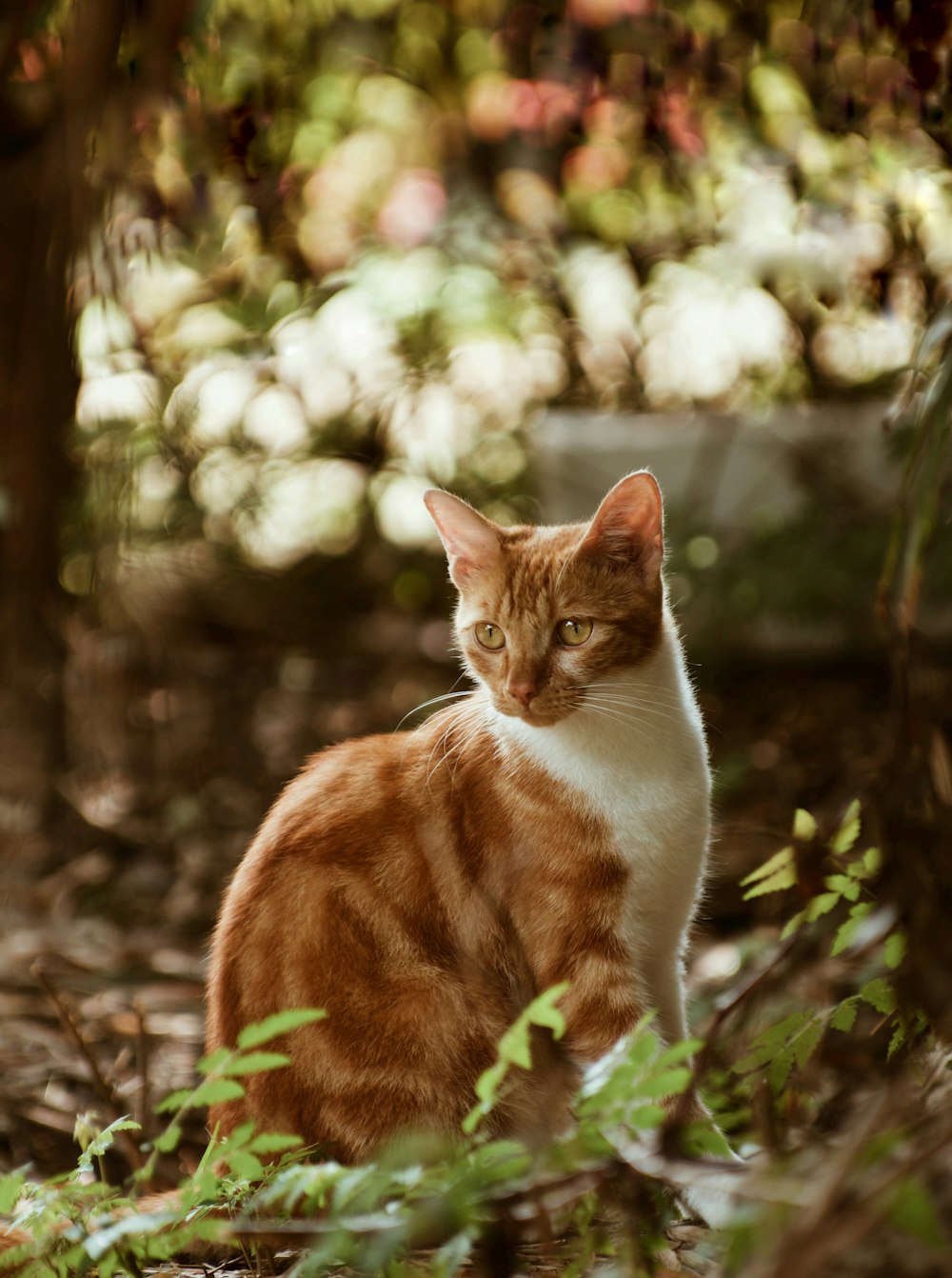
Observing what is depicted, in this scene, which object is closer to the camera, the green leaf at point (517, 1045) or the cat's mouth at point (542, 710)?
the green leaf at point (517, 1045)

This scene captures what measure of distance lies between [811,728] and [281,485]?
104 inches

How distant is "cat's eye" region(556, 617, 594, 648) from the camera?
2254 mm

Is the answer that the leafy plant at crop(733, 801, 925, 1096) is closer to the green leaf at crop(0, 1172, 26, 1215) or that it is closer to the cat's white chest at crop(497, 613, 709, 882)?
the cat's white chest at crop(497, 613, 709, 882)

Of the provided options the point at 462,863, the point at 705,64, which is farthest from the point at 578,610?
the point at 705,64

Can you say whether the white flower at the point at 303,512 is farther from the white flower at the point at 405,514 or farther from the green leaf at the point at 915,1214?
the green leaf at the point at 915,1214

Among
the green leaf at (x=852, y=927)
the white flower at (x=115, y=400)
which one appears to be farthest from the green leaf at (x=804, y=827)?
the white flower at (x=115, y=400)

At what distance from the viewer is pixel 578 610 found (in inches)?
88.5

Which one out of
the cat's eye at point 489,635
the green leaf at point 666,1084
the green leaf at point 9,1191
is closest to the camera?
the green leaf at point 666,1084

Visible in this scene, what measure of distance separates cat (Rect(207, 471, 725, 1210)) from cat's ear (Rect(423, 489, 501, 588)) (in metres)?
0.01

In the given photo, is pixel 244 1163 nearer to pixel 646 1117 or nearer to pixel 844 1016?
pixel 646 1117

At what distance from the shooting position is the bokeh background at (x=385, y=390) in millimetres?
2662

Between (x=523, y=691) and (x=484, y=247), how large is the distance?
4245 millimetres

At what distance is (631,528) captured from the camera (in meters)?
2.28

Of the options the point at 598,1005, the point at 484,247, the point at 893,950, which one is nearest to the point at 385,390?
the point at 484,247
